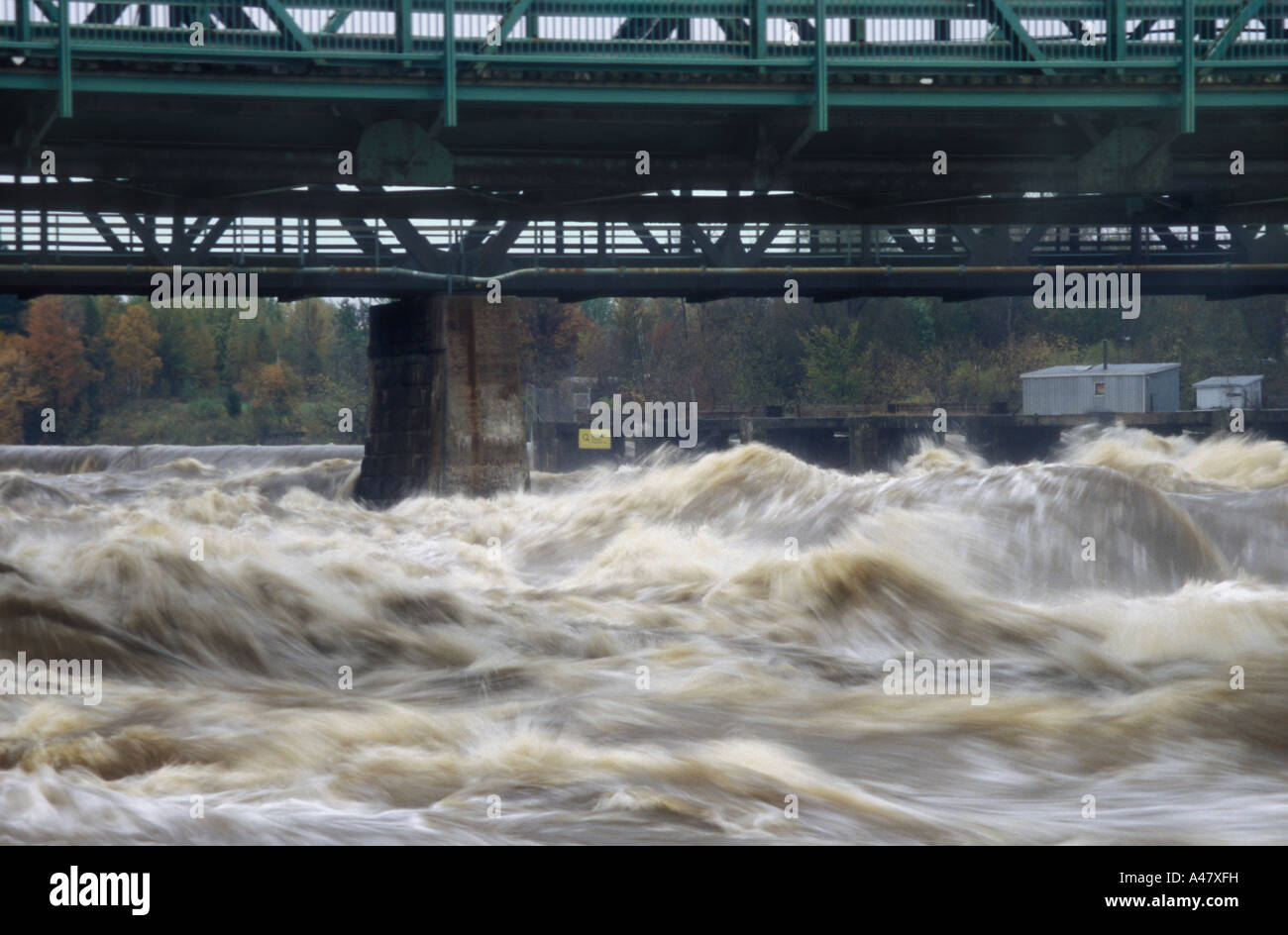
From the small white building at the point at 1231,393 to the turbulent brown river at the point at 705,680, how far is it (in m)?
48.5

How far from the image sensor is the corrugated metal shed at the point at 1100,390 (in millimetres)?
66125

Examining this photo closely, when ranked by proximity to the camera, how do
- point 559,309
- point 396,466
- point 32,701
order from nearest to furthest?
point 32,701, point 396,466, point 559,309

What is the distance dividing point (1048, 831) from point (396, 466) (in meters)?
27.8

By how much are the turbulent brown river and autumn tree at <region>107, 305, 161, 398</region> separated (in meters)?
92.6

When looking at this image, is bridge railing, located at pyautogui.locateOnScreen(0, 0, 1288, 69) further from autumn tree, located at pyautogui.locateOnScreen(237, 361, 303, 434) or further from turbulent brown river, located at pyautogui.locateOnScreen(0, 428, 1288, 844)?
autumn tree, located at pyautogui.locateOnScreen(237, 361, 303, 434)

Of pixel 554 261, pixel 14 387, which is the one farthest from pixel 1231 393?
pixel 14 387

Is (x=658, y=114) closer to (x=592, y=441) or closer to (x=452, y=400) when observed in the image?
(x=452, y=400)

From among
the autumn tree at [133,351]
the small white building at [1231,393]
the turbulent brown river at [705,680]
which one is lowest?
the turbulent brown river at [705,680]

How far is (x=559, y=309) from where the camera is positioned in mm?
106750

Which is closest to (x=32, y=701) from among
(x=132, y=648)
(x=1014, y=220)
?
(x=132, y=648)

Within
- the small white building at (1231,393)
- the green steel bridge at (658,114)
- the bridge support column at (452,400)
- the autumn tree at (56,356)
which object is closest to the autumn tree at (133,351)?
the autumn tree at (56,356)

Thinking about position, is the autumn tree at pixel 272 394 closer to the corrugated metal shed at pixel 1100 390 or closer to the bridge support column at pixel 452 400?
the corrugated metal shed at pixel 1100 390

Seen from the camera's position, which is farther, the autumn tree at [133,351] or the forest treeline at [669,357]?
the autumn tree at [133,351]

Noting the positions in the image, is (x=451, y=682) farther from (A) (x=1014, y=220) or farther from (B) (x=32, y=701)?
(A) (x=1014, y=220)
